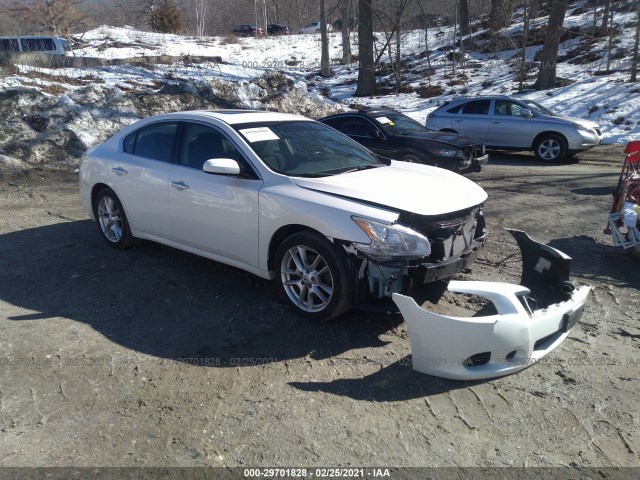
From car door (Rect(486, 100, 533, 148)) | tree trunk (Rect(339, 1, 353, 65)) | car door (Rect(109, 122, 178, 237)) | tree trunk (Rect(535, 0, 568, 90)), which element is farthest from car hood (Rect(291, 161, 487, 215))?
tree trunk (Rect(339, 1, 353, 65))

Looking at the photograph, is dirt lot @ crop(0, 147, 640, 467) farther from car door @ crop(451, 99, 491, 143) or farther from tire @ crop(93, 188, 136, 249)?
car door @ crop(451, 99, 491, 143)

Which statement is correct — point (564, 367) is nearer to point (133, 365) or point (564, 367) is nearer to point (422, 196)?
point (422, 196)

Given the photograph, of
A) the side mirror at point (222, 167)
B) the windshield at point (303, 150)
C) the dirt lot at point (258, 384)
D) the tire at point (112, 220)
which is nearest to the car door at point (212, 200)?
the side mirror at point (222, 167)

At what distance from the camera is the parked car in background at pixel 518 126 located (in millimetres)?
12367

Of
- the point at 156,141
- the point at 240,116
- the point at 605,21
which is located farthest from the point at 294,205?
the point at 605,21

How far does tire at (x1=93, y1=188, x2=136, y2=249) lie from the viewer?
236 inches

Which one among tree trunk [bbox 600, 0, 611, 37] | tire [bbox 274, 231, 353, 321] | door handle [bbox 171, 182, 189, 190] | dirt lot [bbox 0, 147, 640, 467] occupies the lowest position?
dirt lot [bbox 0, 147, 640, 467]

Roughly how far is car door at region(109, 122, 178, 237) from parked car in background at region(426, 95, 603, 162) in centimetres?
966

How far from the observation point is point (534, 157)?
13375mm

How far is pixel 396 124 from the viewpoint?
1035 centimetres

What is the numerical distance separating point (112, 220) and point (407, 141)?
5556mm

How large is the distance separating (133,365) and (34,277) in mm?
2356

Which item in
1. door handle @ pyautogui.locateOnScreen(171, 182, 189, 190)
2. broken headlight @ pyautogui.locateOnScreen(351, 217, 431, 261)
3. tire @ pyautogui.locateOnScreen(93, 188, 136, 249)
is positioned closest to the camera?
broken headlight @ pyautogui.locateOnScreen(351, 217, 431, 261)

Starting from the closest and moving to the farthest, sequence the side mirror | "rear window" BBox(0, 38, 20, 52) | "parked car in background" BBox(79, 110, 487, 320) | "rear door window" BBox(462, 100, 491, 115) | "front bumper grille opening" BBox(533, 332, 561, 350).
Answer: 1. "front bumper grille opening" BBox(533, 332, 561, 350)
2. "parked car in background" BBox(79, 110, 487, 320)
3. the side mirror
4. "rear door window" BBox(462, 100, 491, 115)
5. "rear window" BBox(0, 38, 20, 52)
